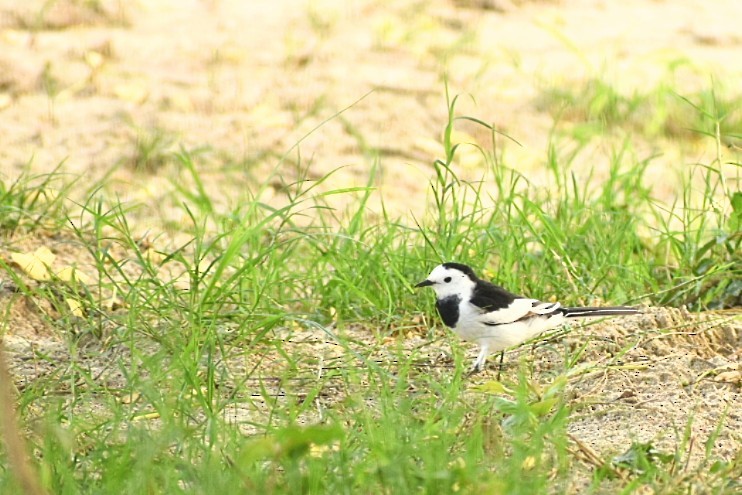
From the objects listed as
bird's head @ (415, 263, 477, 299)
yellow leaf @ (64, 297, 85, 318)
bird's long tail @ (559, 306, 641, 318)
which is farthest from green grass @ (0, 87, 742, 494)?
bird's head @ (415, 263, 477, 299)

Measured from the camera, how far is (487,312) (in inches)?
159

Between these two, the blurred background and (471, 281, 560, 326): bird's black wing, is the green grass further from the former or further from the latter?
the blurred background

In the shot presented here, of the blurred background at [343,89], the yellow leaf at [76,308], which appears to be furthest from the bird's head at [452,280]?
the blurred background at [343,89]

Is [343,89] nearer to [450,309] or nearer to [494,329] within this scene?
[450,309]

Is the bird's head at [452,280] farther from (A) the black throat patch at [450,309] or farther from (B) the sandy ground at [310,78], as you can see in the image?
(B) the sandy ground at [310,78]

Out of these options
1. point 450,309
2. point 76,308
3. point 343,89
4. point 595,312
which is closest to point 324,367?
point 450,309

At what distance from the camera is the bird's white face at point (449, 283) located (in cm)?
417

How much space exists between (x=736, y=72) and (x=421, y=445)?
551 centimetres

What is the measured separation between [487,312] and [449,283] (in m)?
0.23

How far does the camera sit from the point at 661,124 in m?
7.45

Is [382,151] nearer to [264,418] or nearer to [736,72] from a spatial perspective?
[736,72]

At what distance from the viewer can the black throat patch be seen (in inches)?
162

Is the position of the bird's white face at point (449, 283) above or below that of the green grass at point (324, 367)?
above

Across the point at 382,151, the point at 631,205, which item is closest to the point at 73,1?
the point at 382,151
